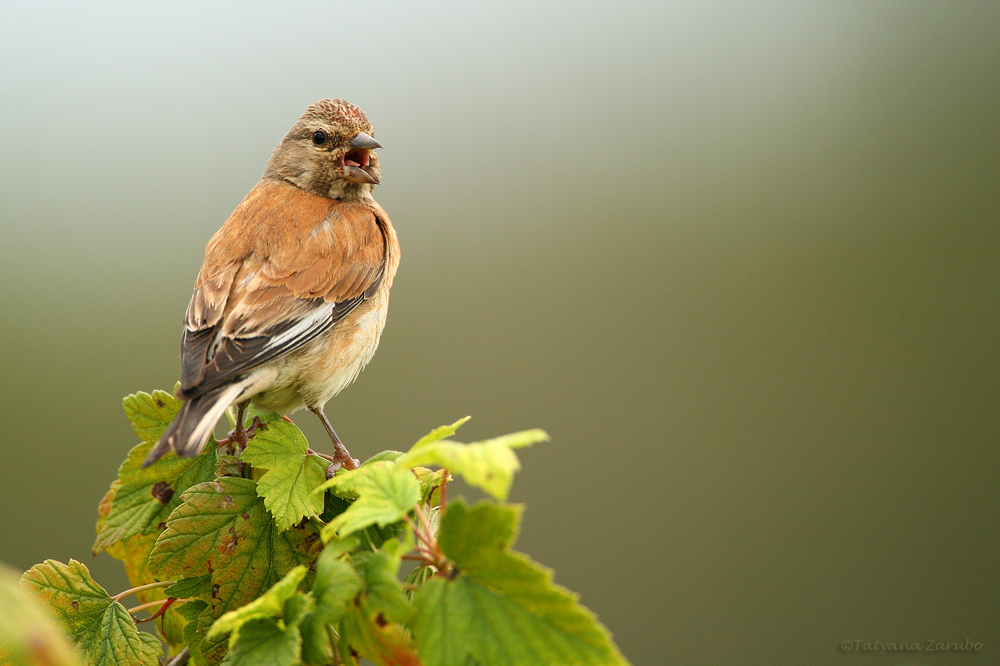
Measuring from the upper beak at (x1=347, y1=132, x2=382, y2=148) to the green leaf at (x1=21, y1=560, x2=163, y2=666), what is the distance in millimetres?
2161

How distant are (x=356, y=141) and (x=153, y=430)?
1.73m

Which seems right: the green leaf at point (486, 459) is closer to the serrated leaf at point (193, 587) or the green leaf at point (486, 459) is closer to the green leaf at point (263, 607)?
the green leaf at point (263, 607)

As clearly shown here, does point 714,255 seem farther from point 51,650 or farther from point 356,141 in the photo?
point 51,650

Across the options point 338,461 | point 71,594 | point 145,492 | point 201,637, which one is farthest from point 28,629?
point 338,461

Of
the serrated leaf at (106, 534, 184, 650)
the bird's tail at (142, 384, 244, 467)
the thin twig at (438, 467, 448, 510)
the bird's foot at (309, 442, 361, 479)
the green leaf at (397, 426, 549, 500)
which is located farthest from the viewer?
the serrated leaf at (106, 534, 184, 650)

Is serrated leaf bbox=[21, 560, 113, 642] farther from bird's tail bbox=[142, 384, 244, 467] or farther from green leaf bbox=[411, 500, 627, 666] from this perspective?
green leaf bbox=[411, 500, 627, 666]

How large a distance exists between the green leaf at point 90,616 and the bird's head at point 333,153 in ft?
6.95

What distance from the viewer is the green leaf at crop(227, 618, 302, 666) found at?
3.63 feet

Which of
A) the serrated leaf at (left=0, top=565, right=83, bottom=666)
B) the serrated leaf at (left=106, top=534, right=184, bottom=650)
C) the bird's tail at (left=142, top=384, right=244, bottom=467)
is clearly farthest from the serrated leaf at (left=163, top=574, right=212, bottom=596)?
the serrated leaf at (left=0, top=565, right=83, bottom=666)

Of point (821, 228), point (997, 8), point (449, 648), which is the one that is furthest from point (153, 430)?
point (997, 8)

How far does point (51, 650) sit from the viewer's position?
1.98ft

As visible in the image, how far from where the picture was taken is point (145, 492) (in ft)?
6.43

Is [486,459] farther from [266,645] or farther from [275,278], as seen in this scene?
[275,278]

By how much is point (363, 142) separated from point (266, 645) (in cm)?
256
